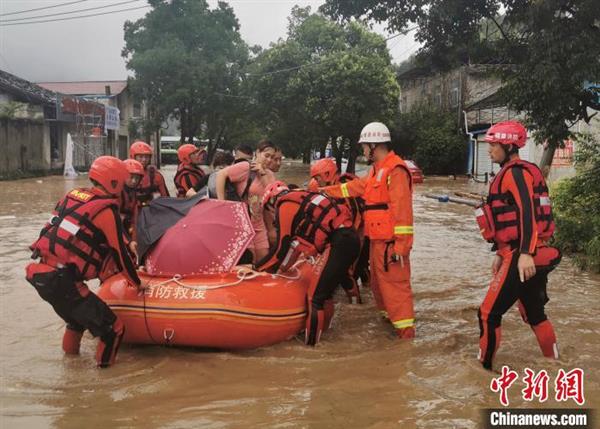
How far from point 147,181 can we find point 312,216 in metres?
2.74

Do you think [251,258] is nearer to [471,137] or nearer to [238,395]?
[238,395]

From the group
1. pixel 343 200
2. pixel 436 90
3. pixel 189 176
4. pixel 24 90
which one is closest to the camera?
pixel 343 200

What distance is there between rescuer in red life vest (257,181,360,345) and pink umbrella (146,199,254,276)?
25cm

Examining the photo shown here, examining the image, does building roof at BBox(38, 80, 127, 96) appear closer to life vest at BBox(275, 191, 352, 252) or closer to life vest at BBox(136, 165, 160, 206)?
life vest at BBox(136, 165, 160, 206)

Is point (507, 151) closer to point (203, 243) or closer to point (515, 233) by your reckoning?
point (515, 233)

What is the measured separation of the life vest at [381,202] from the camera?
4.58m

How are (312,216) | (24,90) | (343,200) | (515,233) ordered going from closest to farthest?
1. (515,233)
2. (312,216)
3. (343,200)
4. (24,90)

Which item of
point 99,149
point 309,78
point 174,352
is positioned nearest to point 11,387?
point 174,352

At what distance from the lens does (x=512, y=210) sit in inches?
149

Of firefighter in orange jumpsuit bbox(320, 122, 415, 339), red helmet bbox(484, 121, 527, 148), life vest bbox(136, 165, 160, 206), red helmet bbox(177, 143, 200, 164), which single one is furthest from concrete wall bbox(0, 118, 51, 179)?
red helmet bbox(484, 121, 527, 148)

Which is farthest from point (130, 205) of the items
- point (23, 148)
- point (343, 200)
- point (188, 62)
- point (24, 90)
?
point (188, 62)

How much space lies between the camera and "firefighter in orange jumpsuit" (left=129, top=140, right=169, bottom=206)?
6.47 meters

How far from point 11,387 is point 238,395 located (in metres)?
1.50

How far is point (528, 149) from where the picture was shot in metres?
21.8
